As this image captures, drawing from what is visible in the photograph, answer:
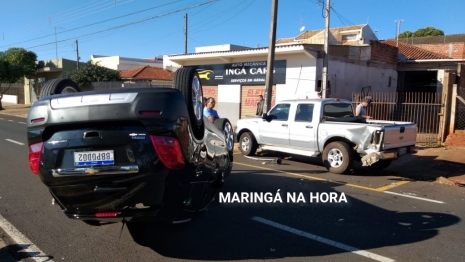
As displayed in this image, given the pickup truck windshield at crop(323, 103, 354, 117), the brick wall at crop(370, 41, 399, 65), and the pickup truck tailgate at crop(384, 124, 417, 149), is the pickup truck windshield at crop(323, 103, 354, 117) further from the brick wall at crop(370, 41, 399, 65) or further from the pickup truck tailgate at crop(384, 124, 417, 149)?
the brick wall at crop(370, 41, 399, 65)

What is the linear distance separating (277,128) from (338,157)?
2.07 meters

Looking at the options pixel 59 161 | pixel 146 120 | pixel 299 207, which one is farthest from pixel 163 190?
pixel 299 207

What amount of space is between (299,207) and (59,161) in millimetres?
3744

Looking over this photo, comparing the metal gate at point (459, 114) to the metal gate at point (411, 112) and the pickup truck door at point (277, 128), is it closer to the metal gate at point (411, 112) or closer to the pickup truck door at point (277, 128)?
the metal gate at point (411, 112)

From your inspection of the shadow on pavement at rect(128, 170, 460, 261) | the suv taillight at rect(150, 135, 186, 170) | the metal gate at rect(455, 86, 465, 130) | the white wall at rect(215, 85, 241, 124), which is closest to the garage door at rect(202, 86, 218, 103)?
the white wall at rect(215, 85, 241, 124)

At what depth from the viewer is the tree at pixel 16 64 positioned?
114 feet

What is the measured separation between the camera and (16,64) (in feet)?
118

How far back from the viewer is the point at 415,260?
3.97 meters

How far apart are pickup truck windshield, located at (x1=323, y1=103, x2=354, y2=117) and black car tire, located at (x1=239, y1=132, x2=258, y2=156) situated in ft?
8.23

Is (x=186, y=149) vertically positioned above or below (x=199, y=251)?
above

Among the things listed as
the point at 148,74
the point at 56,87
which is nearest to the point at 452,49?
the point at 148,74

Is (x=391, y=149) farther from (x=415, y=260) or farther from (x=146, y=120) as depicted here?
(x=146, y=120)

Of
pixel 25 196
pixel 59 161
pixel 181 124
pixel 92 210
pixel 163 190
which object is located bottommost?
pixel 25 196

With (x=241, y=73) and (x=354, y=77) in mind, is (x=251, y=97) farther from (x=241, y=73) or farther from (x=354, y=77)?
(x=354, y=77)
